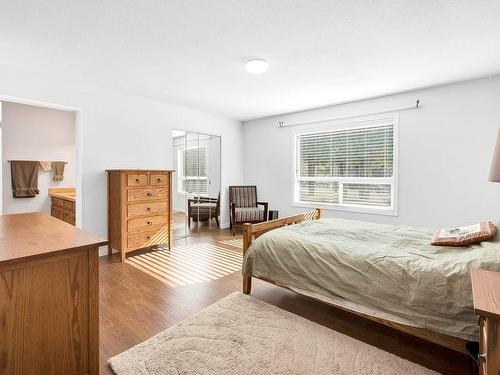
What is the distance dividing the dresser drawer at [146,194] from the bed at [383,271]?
6.29ft

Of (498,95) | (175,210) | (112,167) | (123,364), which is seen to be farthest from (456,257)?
(175,210)

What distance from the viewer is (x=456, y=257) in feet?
5.76

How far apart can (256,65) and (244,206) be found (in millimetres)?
3208

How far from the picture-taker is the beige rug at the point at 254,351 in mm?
1596

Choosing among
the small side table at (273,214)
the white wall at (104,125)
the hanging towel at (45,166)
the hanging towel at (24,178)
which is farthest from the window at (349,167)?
the hanging towel at (24,178)

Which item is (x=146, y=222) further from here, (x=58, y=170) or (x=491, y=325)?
(x=491, y=325)

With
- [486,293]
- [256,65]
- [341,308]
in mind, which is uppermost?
[256,65]

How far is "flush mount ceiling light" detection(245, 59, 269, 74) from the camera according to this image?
2.79 m

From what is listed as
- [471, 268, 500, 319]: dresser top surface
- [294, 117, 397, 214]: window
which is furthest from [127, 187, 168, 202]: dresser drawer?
[471, 268, 500, 319]: dresser top surface

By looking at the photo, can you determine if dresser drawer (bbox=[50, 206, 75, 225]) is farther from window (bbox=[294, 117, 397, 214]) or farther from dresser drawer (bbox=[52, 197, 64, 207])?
window (bbox=[294, 117, 397, 214])

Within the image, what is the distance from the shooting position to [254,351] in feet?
5.73

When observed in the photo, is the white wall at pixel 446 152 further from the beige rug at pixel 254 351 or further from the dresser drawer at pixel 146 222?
the dresser drawer at pixel 146 222

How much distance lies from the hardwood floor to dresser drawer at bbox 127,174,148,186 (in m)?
1.06

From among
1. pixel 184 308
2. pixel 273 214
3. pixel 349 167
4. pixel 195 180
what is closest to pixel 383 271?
pixel 184 308
